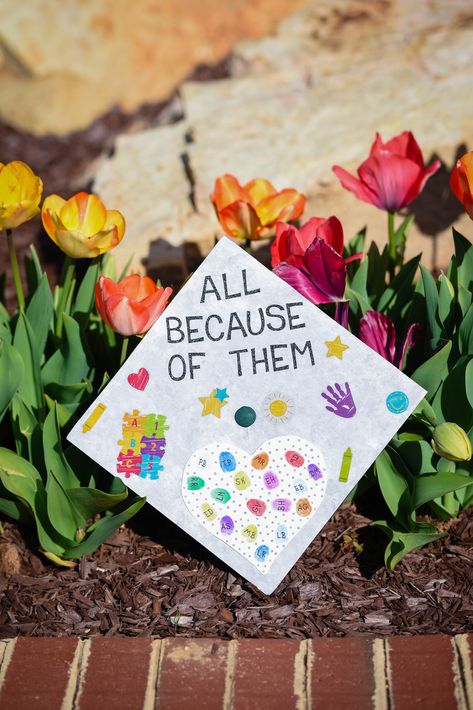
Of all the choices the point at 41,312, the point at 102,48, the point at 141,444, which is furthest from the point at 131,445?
the point at 102,48

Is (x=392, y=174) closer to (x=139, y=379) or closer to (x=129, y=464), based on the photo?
(x=139, y=379)

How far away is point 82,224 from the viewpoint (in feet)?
6.54

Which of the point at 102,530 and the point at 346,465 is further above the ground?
the point at 102,530

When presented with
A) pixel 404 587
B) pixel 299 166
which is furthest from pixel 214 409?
pixel 299 166

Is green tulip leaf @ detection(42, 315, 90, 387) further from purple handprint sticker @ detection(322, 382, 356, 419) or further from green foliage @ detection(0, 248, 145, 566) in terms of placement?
purple handprint sticker @ detection(322, 382, 356, 419)

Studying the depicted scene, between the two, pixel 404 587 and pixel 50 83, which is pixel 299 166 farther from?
pixel 50 83

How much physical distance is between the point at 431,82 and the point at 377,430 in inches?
72.6

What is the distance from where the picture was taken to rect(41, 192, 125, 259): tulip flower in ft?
6.40

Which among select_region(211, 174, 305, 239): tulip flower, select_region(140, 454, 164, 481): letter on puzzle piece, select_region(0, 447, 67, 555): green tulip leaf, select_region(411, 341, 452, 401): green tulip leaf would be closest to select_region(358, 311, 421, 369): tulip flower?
select_region(411, 341, 452, 401): green tulip leaf

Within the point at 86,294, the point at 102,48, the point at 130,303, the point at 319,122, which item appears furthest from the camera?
the point at 102,48

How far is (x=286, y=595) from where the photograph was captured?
192 centimetres

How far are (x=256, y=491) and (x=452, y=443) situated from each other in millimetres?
435

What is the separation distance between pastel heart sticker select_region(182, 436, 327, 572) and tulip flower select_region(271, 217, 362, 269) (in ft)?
1.34

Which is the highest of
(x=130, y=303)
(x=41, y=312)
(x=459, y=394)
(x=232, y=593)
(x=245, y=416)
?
(x=130, y=303)
